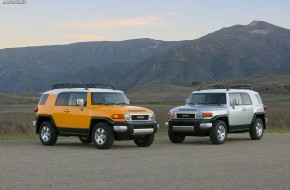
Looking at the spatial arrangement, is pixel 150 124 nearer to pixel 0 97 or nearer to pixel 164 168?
pixel 164 168

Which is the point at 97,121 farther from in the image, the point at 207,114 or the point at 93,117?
the point at 207,114

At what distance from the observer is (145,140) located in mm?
19875

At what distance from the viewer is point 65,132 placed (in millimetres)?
20078

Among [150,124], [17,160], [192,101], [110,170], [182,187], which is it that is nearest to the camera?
[182,187]

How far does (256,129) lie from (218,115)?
272 centimetres

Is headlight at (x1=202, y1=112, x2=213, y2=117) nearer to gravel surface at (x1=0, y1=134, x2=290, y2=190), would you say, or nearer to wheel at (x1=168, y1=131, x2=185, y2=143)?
gravel surface at (x1=0, y1=134, x2=290, y2=190)

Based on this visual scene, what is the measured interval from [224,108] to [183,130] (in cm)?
166

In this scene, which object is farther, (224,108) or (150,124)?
(224,108)

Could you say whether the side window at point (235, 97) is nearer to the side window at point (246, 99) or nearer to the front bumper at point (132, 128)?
the side window at point (246, 99)

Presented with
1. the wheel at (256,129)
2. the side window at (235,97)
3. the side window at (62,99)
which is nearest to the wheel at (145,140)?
the side window at (62,99)

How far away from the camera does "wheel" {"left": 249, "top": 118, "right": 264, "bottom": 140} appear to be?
75.3ft

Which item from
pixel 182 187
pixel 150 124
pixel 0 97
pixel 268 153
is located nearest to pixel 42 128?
pixel 150 124

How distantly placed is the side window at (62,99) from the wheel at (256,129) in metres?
7.09

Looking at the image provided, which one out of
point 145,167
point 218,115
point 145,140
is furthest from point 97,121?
point 145,167
